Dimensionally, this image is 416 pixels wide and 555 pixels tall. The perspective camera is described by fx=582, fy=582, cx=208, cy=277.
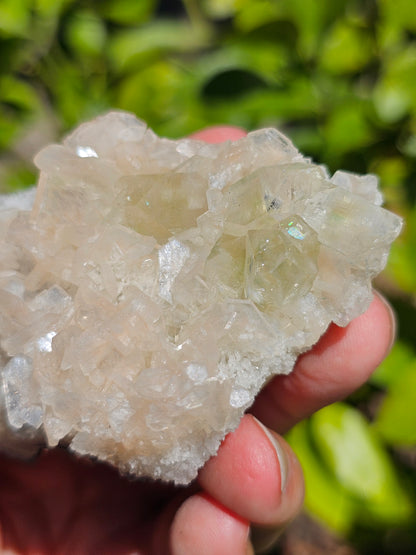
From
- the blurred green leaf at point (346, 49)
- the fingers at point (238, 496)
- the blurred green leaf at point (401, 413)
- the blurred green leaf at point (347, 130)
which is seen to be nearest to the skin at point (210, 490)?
the fingers at point (238, 496)

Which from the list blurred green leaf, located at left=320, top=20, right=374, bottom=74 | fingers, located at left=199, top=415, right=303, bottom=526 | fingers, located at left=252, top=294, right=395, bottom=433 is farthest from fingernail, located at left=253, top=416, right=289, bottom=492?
blurred green leaf, located at left=320, top=20, right=374, bottom=74

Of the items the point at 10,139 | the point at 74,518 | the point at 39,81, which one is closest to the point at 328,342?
the point at 74,518

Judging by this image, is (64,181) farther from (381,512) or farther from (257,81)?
(381,512)

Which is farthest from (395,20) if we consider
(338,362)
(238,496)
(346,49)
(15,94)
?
(238,496)

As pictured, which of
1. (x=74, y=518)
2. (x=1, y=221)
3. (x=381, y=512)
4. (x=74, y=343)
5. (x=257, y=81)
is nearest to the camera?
(x=74, y=343)

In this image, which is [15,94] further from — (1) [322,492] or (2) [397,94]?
(1) [322,492]

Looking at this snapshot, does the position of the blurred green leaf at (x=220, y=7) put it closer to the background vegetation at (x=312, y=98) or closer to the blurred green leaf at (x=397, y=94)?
the background vegetation at (x=312, y=98)

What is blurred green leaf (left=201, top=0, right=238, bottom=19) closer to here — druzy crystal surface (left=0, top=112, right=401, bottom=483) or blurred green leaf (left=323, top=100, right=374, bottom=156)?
blurred green leaf (left=323, top=100, right=374, bottom=156)
